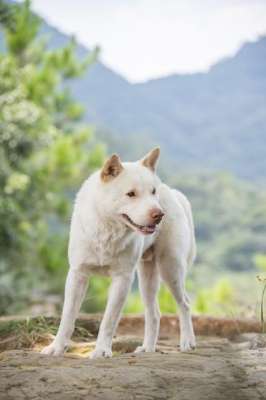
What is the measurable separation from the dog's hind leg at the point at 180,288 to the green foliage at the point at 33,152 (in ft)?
25.3

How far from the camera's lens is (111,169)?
3.86 meters

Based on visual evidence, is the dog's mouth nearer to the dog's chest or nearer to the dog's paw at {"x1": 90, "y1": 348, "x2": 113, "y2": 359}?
the dog's chest

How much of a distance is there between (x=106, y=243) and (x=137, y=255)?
23 centimetres

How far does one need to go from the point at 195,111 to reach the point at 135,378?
2530 cm

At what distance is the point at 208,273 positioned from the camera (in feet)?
Result: 83.3

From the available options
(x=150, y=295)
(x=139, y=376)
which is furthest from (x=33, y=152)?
(x=139, y=376)

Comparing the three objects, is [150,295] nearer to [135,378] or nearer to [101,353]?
[101,353]

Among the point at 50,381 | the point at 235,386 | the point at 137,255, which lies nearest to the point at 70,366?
the point at 50,381

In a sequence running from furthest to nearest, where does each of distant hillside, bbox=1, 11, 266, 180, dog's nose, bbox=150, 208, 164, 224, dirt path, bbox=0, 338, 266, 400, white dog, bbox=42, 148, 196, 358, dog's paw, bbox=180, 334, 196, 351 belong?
distant hillside, bbox=1, 11, 266, 180
dog's paw, bbox=180, 334, 196, 351
white dog, bbox=42, 148, 196, 358
dog's nose, bbox=150, 208, 164, 224
dirt path, bbox=0, 338, 266, 400

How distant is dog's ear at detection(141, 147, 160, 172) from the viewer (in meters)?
4.07

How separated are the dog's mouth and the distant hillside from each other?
35.1 ft

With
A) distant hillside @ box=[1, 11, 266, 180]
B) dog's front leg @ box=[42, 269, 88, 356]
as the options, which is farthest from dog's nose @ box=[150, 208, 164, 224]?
distant hillside @ box=[1, 11, 266, 180]

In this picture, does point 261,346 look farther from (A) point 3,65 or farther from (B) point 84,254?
(A) point 3,65

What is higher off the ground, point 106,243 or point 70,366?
point 106,243
